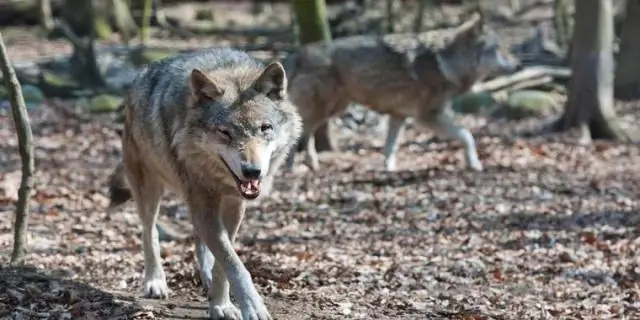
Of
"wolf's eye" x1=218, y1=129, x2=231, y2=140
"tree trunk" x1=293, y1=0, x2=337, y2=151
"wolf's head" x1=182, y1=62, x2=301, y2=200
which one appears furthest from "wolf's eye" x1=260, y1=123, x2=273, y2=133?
"tree trunk" x1=293, y1=0, x2=337, y2=151

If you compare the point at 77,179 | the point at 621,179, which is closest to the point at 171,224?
the point at 77,179

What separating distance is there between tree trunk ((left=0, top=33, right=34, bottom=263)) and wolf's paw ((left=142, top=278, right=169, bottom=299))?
1036 mm

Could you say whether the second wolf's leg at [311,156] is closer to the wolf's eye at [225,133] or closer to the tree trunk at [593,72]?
the tree trunk at [593,72]

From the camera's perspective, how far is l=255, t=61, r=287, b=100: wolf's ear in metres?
5.80

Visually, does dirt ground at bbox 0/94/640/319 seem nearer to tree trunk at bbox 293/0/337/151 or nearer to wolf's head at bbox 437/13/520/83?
tree trunk at bbox 293/0/337/151

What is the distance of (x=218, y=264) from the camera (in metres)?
5.84

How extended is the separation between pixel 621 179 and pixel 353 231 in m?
3.68

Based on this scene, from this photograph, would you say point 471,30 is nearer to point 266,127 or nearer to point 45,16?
point 266,127

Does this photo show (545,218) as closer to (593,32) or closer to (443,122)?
(443,122)

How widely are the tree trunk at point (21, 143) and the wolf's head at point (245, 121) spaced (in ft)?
5.40

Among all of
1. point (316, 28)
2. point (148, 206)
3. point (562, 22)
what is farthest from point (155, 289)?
point (562, 22)

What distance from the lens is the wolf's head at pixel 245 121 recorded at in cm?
543

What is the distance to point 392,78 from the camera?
1269cm

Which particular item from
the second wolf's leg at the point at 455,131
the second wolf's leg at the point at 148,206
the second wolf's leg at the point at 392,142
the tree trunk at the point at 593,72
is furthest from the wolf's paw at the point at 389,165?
Result: the second wolf's leg at the point at 148,206
